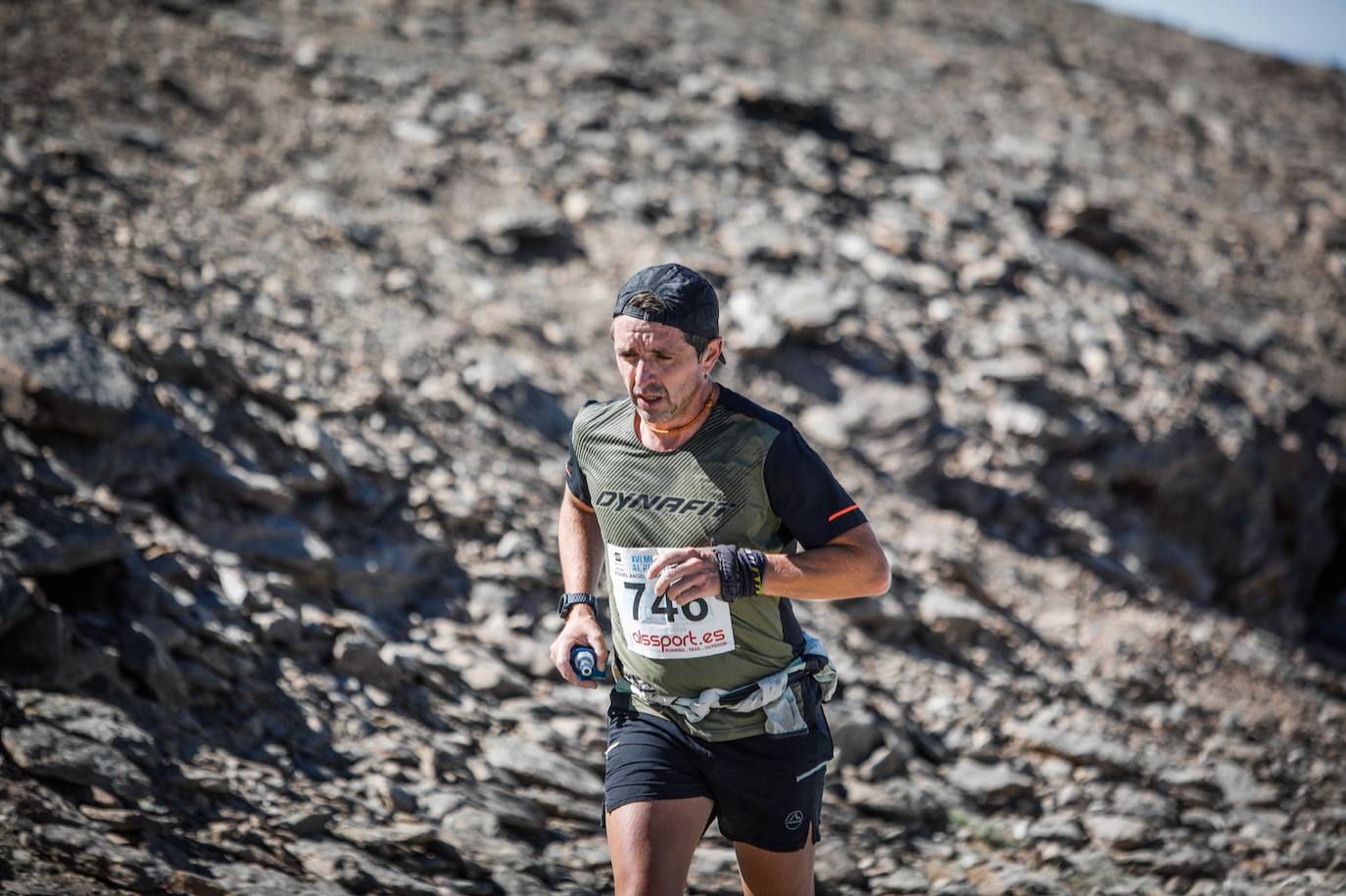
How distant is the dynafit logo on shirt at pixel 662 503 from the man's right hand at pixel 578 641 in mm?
372

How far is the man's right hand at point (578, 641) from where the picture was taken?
337 centimetres

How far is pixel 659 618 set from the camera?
3.37 metres

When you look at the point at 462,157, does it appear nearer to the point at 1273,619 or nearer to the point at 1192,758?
the point at 1192,758

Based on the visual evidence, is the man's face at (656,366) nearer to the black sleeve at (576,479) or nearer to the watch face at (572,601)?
the black sleeve at (576,479)

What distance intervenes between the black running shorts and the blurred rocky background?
174cm

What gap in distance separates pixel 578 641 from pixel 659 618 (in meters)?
0.27

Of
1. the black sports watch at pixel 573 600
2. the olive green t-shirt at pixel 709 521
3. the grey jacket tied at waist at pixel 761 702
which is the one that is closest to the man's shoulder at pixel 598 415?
the olive green t-shirt at pixel 709 521

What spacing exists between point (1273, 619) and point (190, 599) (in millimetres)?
11140

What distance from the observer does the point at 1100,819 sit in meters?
6.52

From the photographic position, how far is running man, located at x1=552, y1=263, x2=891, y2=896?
10.4ft

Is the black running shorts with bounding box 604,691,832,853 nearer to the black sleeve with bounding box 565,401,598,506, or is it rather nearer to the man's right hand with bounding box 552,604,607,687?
the man's right hand with bounding box 552,604,607,687

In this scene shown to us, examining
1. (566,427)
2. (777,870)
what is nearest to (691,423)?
(777,870)

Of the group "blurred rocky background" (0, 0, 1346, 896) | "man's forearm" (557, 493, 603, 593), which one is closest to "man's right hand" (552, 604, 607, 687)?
"man's forearm" (557, 493, 603, 593)

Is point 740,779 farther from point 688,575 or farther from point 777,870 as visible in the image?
point 688,575
